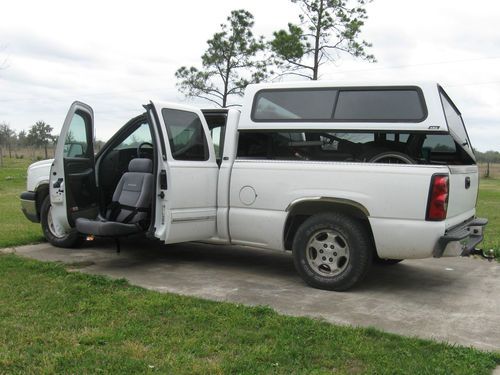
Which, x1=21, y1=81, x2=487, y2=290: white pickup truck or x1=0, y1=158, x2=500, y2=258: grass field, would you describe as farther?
x1=0, y1=158, x2=500, y2=258: grass field

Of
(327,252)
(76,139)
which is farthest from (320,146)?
(76,139)

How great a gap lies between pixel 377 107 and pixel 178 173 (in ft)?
7.12

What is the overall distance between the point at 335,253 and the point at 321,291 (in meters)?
0.41

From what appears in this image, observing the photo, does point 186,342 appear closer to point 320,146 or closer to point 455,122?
point 320,146

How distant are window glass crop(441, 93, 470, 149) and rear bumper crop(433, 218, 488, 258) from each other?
93 cm

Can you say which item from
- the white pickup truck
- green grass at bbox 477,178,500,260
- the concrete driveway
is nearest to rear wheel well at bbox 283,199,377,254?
the white pickup truck

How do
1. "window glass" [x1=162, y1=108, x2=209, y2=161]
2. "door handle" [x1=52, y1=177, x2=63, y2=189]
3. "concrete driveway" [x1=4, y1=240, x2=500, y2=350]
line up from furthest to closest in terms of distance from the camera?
"door handle" [x1=52, y1=177, x2=63, y2=189] → "window glass" [x1=162, y1=108, x2=209, y2=161] → "concrete driveway" [x1=4, y1=240, x2=500, y2=350]

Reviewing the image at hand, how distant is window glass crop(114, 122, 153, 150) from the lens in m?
6.64

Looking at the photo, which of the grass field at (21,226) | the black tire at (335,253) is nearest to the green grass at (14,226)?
the grass field at (21,226)

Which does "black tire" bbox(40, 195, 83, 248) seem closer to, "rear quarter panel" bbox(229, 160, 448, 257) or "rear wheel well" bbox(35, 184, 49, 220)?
"rear wheel well" bbox(35, 184, 49, 220)


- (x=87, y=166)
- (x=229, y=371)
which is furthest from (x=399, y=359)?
(x=87, y=166)

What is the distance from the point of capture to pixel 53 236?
7305 millimetres

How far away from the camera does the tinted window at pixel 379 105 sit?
5.08 meters

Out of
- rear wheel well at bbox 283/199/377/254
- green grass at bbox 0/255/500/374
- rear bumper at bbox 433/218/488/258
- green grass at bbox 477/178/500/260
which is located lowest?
green grass at bbox 0/255/500/374
